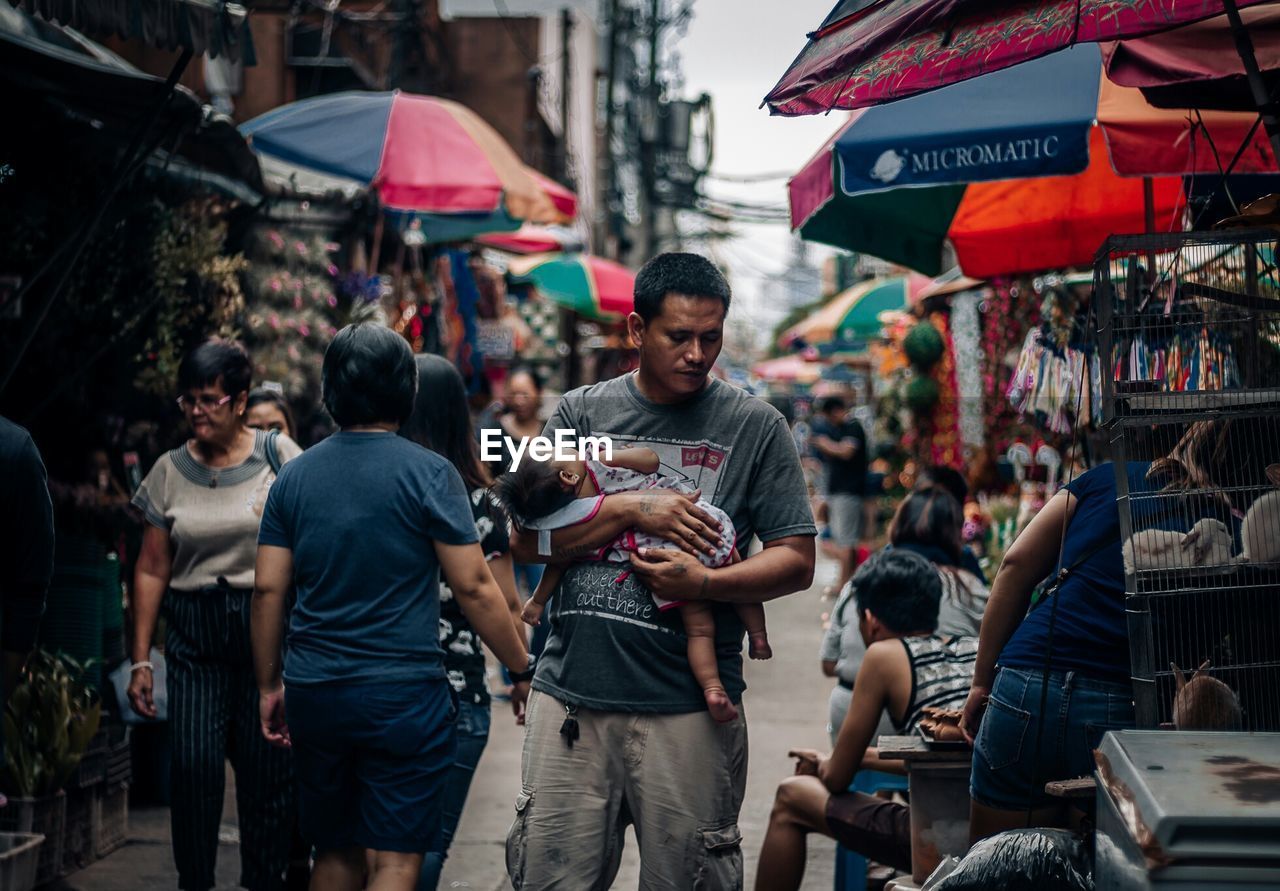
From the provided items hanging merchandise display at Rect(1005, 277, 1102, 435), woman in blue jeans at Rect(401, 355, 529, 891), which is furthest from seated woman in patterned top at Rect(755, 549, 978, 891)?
hanging merchandise display at Rect(1005, 277, 1102, 435)

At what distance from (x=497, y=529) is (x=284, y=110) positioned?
4721mm

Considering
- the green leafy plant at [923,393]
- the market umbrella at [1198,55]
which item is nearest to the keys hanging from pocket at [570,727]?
the market umbrella at [1198,55]

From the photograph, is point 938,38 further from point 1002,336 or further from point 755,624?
point 1002,336

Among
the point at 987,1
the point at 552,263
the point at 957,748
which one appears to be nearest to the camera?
the point at 987,1

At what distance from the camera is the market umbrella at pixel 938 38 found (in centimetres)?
285

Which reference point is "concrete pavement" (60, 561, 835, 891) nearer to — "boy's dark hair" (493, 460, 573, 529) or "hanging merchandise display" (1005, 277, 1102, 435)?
"hanging merchandise display" (1005, 277, 1102, 435)

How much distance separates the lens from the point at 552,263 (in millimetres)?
14047

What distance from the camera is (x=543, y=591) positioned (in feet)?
11.2

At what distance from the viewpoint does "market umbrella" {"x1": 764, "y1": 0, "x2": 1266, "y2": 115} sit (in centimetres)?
285

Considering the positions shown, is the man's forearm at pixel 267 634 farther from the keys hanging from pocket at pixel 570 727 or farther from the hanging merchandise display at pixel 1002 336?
the hanging merchandise display at pixel 1002 336

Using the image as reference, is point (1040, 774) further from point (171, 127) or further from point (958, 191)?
point (171, 127)

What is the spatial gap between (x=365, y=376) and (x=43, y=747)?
2.60 metres

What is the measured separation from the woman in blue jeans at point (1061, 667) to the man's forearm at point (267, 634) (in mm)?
1916

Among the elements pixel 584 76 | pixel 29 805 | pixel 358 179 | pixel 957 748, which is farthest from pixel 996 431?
pixel 584 76
